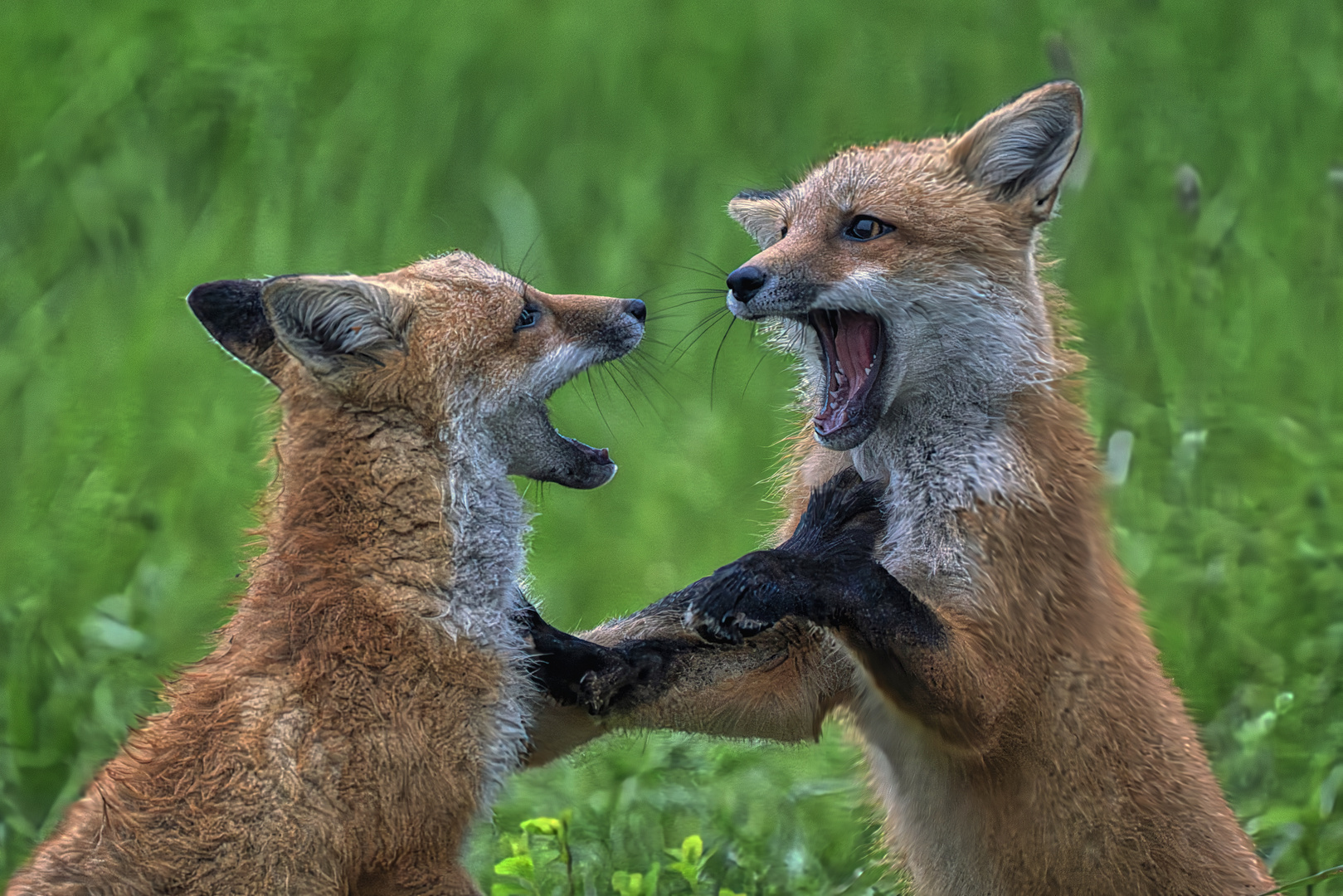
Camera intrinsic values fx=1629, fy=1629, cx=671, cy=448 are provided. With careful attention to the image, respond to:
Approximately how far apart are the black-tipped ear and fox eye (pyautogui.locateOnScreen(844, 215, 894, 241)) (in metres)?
1.99

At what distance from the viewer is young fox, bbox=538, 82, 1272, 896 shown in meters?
5.09

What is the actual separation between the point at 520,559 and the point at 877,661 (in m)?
1.18

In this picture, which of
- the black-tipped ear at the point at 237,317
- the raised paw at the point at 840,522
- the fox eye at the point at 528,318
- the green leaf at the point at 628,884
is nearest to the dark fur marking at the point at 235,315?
the black-tipped ear at the point at 237,317

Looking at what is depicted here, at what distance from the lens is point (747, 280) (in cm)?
547

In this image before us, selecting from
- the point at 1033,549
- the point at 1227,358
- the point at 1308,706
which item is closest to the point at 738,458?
the point at 1227,358

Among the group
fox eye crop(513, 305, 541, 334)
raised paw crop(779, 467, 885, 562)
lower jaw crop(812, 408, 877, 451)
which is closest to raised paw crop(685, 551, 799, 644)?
raised paw crop(779, 467, 885, 562)

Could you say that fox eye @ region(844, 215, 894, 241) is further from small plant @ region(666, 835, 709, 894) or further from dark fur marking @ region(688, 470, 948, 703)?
small plant @ region(666, 835, 709, 894)

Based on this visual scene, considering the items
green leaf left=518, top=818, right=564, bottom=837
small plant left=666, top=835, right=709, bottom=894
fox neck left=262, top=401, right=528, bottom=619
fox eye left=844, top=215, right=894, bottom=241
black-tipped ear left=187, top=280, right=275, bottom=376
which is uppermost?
fox eye left=844, top=215, right=894, bottom=241

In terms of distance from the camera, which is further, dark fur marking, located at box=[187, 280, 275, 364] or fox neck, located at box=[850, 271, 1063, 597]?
fox neck, located at box=[850, 271, 1063, 597]

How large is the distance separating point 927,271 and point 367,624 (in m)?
2.21

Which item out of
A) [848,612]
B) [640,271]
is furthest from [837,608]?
[640,271]

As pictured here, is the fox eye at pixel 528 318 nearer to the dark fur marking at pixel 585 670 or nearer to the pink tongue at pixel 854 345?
the dark fur marking at pixel 585 670

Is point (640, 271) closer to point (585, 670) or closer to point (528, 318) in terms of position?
point (528, 318)

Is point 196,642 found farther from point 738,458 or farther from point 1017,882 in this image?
point 1017,882
